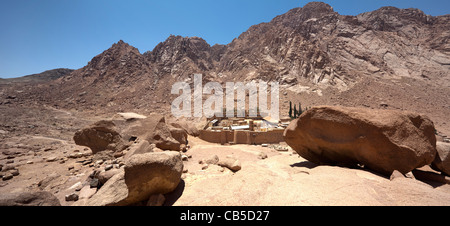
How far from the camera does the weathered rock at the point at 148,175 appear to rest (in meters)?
3.16

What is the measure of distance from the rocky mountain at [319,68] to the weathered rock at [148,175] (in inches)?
1331

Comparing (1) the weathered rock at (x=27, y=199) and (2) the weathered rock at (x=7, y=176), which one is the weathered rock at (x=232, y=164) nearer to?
(1) the weathered rock at (x=27, y=199)

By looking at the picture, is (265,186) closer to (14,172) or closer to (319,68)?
(14,172)

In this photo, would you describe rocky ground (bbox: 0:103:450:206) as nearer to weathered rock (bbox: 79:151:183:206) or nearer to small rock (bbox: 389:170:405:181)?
small rock (bbox: 389:170:405:181)

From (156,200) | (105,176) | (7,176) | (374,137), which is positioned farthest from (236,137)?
(7,176)

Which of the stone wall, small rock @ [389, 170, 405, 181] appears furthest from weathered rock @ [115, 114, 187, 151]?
small rock @ [389, 170, 405, 181]

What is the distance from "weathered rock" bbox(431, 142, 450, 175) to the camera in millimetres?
4520

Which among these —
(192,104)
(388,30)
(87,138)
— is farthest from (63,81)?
(388,30)

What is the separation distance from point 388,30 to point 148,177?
75.1m

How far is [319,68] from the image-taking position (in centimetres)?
4184

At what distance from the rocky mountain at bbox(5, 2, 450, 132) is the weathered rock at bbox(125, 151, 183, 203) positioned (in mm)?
33812

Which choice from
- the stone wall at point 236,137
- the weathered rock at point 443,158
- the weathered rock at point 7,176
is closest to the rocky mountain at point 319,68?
the stone wall at point 236,137
